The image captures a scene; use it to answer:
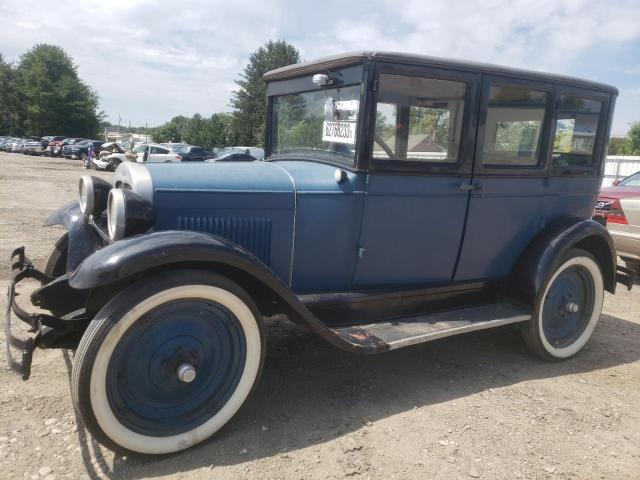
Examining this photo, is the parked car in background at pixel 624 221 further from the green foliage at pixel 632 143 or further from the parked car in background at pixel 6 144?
the parked car in background at pixel 6 144

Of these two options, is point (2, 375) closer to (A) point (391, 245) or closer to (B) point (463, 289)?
(A) point (391, 245)

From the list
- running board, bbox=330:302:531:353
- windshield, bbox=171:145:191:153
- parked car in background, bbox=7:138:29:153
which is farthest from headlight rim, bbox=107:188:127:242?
parked car in background, bbox=7:138:29:153

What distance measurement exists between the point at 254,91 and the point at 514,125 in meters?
44.6

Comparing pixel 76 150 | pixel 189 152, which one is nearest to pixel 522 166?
pixel 189 152

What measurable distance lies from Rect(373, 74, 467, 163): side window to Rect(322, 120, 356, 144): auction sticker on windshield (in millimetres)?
151

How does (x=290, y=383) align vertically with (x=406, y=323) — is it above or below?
below

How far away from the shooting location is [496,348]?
13.2ft

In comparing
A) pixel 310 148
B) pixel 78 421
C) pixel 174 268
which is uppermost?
pixel 310 148

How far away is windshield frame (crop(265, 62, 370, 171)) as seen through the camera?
2.91 metres

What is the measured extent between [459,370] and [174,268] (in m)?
2.24

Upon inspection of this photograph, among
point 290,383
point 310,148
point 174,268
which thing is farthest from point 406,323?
point 174,268

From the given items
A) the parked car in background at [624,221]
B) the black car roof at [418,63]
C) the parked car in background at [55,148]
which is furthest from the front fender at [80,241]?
the parked car in background at [55,148]

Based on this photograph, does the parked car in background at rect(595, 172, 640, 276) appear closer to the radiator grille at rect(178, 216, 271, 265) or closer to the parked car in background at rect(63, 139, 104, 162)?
the radiator grille at rect(178, 216, 271, 265)

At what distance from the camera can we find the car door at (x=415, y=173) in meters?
3.01
